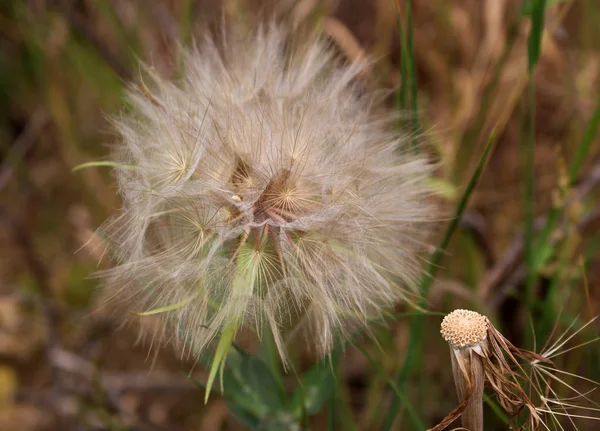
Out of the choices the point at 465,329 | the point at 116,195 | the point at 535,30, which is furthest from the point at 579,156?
the point at 116,195

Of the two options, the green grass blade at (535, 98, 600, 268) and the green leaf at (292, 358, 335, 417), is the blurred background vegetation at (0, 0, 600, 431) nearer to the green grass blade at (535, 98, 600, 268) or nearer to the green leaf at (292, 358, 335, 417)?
the green grass blade at (535, 98, 600, 268)

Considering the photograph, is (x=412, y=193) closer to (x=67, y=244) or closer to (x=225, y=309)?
(x=225, y=309)

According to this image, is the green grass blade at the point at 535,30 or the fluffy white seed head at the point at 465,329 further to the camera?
the green grass blade at the point at 535,30

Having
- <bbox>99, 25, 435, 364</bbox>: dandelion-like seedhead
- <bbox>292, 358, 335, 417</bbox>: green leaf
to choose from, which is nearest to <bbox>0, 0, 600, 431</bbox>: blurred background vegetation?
<bbox>292, 358, 335, 417</bbox>: green leaf

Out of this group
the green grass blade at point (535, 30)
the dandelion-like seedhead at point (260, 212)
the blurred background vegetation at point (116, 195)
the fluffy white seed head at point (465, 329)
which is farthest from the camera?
the blurred background vegetation at point (116, 195)

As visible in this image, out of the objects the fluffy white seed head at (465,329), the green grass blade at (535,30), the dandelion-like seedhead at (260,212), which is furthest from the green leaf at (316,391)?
the green grass blade at (535,30)

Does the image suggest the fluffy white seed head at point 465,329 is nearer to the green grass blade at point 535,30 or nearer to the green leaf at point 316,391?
the green leaf at point 316,391
